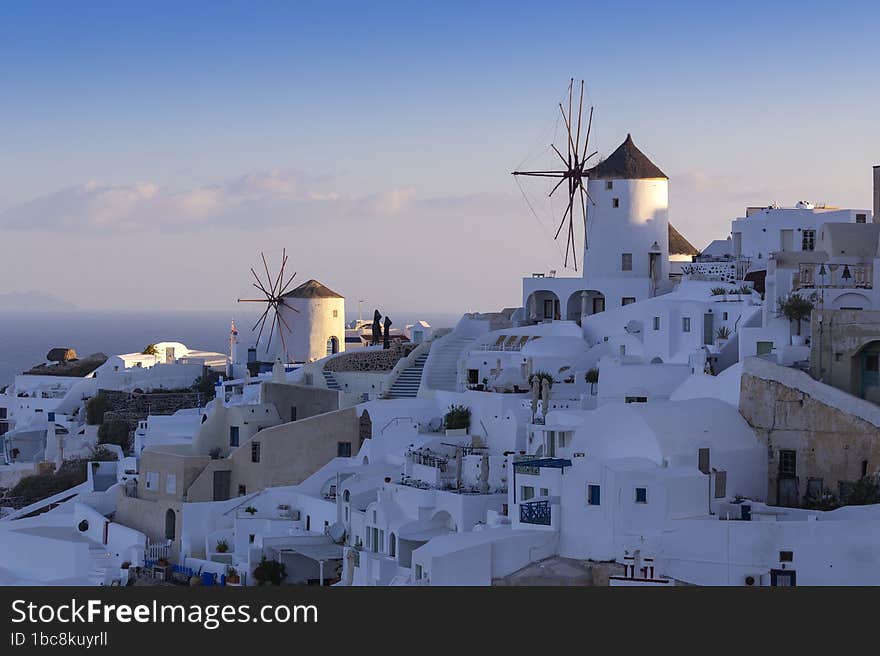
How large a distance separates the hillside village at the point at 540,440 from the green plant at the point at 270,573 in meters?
0.14

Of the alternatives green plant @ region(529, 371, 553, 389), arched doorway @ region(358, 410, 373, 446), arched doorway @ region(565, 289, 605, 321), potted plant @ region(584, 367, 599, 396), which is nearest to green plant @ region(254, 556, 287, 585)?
arched doorway @ region(358, 410, 373, 446)

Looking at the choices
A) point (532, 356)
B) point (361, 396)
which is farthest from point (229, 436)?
point (532, 356)

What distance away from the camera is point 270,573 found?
32.4m

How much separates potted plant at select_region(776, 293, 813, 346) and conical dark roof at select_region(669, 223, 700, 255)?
11.3 m

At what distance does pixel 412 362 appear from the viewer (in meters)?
42.8

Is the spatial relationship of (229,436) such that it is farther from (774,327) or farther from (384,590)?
(384,590)

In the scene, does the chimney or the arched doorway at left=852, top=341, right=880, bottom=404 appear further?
the chimney

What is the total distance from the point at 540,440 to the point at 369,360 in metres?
11.6

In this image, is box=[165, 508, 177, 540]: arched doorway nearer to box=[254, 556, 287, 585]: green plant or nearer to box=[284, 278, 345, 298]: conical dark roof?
box=[254, 556, 287, 585]: green plant

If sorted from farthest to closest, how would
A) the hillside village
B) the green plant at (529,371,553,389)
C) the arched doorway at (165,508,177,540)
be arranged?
the green plant at (529,371,553,389) → the arched doorway at (165,508,177,540) → the hillside village

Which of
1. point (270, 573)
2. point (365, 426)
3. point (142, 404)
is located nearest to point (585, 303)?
point (365, 426)

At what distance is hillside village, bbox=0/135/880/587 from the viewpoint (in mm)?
27656

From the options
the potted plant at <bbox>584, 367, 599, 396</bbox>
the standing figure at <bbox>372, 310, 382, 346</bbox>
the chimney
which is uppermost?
the chimney

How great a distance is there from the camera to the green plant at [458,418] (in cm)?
3697
